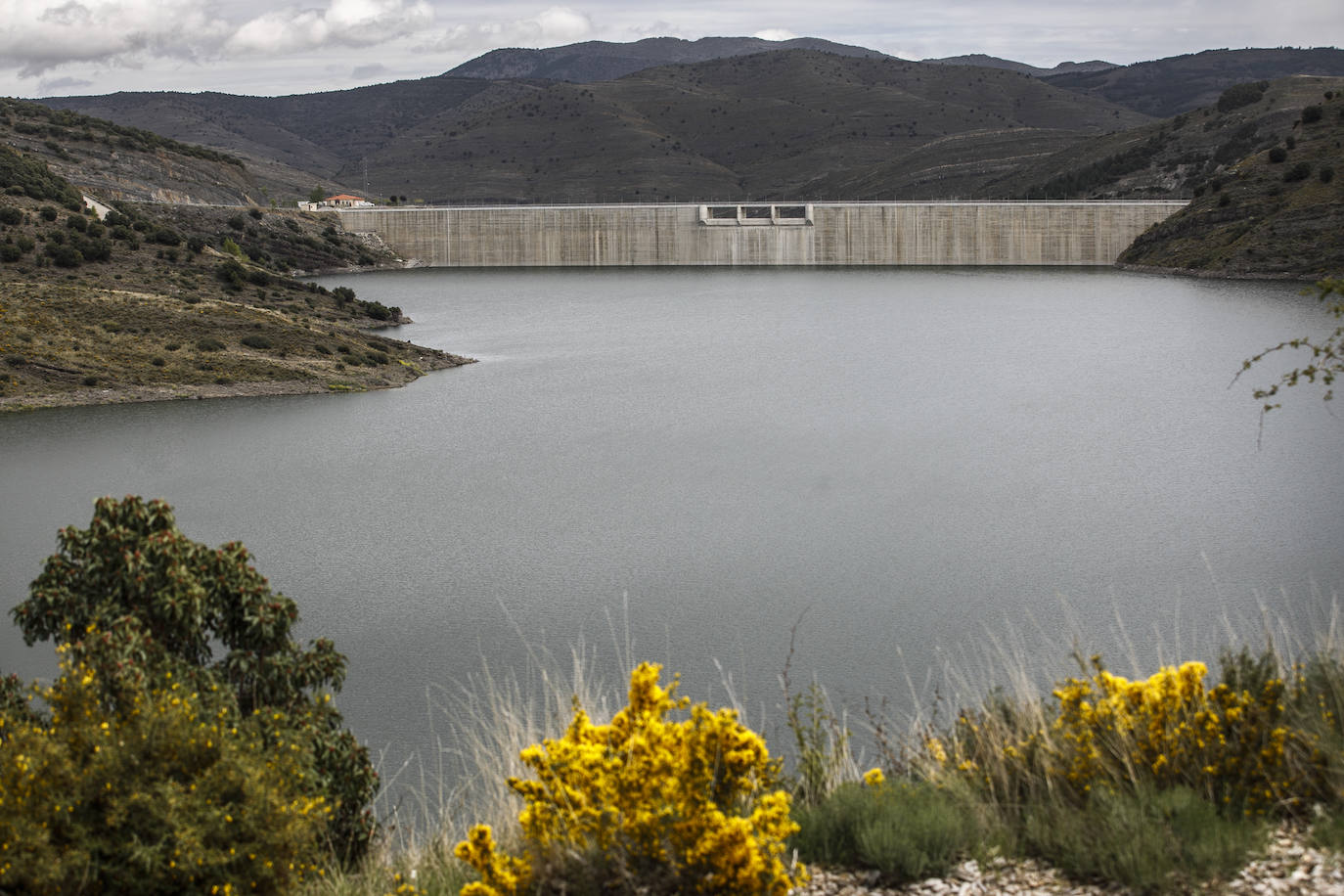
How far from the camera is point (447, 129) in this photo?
151000mm

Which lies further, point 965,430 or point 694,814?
point 965,430

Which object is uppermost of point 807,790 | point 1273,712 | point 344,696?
point 1273,712

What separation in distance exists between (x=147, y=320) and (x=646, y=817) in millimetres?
31424

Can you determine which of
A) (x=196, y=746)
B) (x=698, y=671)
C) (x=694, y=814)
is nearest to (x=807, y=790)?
(x=694, y=814)

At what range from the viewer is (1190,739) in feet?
18.2

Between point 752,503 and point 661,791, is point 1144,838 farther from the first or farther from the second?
point 752,503

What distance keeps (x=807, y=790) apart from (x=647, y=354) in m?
30.7

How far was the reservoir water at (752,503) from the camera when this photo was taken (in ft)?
41.4

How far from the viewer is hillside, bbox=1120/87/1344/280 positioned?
5116cm

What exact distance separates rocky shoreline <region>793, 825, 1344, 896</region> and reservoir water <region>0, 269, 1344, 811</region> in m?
1.80

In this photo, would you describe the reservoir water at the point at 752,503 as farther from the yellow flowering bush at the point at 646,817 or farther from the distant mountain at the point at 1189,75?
the distant mountain at the point at 1189,75

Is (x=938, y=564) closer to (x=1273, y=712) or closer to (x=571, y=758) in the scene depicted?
(x=1273, y=712)

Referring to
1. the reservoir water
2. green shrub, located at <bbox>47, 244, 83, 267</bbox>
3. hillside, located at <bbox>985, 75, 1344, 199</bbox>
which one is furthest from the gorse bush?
hillside, located at <bbox>985, 75, 1344, 199</bbox>

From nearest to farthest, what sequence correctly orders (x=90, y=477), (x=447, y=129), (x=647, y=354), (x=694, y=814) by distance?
1. (x=694, y=814)
2. (x=90, y=477)
3. (x=647, y=354)
4. (x=447, y=129)
